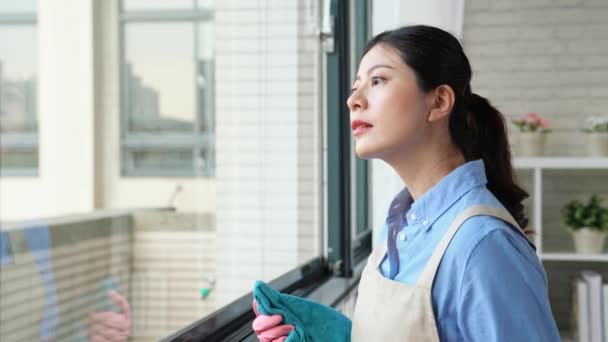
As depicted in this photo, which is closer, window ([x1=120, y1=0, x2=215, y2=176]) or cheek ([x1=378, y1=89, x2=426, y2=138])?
cheek ([x1=378, y1=89, x2=426, y2=138])

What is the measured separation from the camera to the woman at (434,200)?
0.93 m

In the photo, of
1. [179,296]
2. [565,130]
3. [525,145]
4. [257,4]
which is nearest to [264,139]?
[257,4]

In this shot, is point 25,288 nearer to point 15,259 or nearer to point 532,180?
point 15,259

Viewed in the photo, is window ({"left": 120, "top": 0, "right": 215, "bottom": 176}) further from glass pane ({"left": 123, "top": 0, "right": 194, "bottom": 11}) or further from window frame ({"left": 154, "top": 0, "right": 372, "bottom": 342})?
window frame ({"left": 154, "top": 0, "right": 372, "bottom": 342})

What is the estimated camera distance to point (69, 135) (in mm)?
1913

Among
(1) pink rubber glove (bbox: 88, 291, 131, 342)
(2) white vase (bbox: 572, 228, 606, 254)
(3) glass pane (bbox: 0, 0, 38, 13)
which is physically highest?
(3) glass pane (bbox: 0, 0, 38, 13)

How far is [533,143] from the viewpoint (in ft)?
11.4

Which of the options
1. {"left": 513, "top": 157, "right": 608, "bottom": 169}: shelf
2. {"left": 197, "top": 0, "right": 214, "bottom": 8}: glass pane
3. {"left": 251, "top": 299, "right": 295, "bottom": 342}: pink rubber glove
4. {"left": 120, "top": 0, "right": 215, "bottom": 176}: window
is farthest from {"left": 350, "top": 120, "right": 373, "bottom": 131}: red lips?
{"left": 513, "top": 157, "right": 608, "bottom": 169}: shelf

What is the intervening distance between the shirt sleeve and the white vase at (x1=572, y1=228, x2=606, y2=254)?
105 inches

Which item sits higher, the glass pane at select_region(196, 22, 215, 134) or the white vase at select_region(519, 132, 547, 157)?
the glass pane at select_region(196, 22, 215, 134)

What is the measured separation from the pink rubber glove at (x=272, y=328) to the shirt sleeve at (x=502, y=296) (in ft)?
1.03

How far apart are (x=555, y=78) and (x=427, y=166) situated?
2877mm

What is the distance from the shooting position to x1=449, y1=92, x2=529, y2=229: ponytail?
Answer: 3.75 feet

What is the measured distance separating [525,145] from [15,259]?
2.73 m
